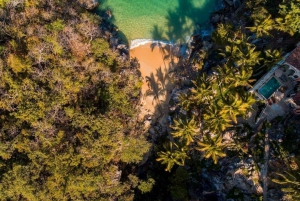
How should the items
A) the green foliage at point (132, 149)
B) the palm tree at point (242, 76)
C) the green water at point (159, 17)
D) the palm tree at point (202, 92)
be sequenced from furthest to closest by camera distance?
the green water at point (159, 17), the green foliage at point (132, 149), the palm tree at point (202, 92), the palm tree at point (242, 76)

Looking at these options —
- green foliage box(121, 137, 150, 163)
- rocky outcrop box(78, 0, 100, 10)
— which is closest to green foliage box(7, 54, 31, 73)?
rocky outcrop box(78, 0, 100, 10)

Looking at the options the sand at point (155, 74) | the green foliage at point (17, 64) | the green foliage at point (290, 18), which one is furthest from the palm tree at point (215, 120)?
the green foliage at point (17, 64)

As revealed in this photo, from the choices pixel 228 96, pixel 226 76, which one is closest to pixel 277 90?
pixel 228 96

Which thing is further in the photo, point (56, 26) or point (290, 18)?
point (56, 26)

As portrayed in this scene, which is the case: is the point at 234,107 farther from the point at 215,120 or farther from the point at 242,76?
the point at 242,76

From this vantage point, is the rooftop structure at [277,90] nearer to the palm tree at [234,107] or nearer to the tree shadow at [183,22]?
the palm tree at [234,107]
